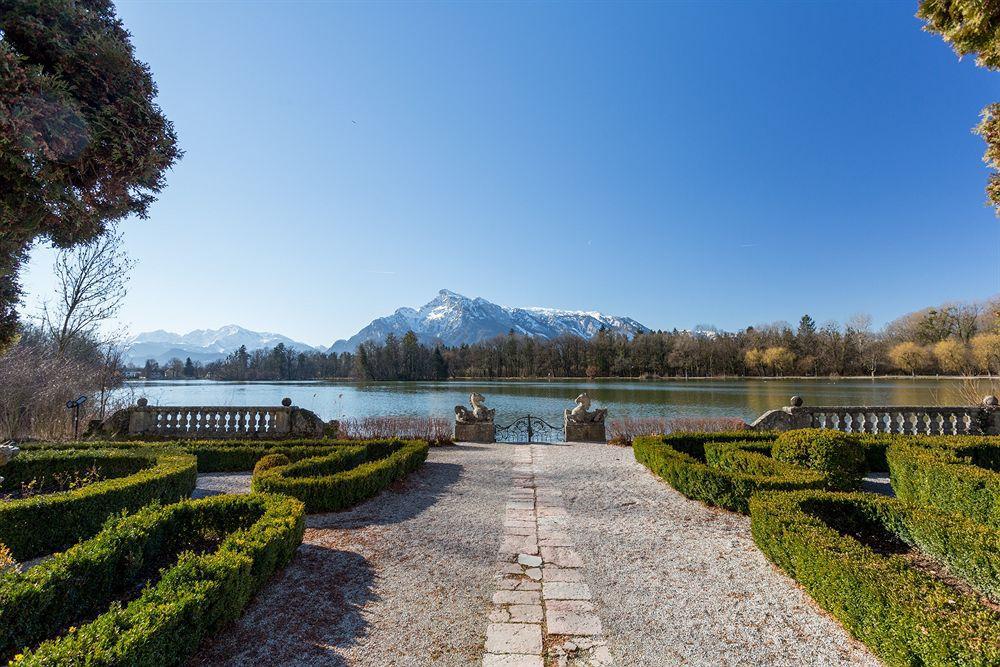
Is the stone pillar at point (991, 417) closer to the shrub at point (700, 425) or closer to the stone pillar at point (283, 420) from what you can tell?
the shrub at point (700, 425)

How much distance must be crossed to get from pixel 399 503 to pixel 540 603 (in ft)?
11.5

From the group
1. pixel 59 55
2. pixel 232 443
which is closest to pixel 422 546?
pixel 59 55

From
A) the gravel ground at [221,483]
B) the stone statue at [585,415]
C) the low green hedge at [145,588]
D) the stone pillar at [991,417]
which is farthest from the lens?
the stone statue at [585,415]

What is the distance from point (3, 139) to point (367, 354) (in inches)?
3083

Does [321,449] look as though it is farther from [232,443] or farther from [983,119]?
[983,119]

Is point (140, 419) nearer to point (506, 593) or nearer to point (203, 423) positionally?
point (203, 423)

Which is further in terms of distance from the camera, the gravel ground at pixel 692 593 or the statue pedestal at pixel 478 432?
the statue pedestal at pixel 478 432

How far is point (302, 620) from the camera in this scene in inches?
133

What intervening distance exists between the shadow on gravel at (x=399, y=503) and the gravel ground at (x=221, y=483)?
2258mm

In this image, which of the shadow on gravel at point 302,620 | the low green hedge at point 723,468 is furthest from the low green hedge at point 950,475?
the shadow on gravel at point 302,620

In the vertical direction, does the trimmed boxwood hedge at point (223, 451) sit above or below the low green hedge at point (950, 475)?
below

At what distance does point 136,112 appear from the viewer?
3.85 m

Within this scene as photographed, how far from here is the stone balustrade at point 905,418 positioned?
10.7 m

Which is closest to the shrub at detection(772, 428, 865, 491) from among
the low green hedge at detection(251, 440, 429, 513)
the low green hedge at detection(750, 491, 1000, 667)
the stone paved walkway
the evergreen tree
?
the low green hedge at detection(750, 491, 1000, 667)
